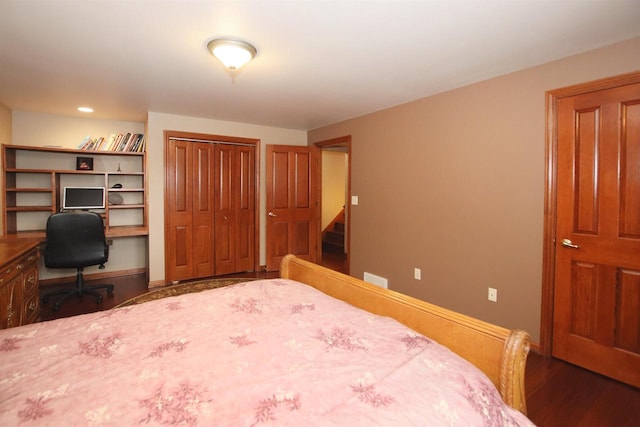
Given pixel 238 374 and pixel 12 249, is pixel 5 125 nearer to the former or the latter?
pixel 12 249

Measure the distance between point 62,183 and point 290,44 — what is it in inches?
152

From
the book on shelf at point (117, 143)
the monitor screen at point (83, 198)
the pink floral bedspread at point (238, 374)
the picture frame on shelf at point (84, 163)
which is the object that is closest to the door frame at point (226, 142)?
the book on shelf at point (117, 143)

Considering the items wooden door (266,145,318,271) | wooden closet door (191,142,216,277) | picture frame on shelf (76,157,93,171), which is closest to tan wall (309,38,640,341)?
wooden door (266,145,318,271)

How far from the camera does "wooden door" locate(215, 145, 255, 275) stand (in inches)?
174

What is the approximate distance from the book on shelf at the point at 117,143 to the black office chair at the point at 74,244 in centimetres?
118

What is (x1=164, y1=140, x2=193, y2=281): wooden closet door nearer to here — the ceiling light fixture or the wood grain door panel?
the wood grain door panel

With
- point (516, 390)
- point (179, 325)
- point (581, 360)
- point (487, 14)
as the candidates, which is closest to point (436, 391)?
point (516, 390)

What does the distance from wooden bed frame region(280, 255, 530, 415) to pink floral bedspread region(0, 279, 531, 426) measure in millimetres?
115

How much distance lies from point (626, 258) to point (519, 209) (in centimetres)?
70

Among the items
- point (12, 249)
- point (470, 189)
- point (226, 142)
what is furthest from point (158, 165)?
point (470, 189)

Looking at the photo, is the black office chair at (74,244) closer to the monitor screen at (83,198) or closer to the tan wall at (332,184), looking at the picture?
the monitor screen at (83,198)

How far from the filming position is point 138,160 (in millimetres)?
4520

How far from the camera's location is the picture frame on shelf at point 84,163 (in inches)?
161

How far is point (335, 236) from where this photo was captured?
6719 mm
